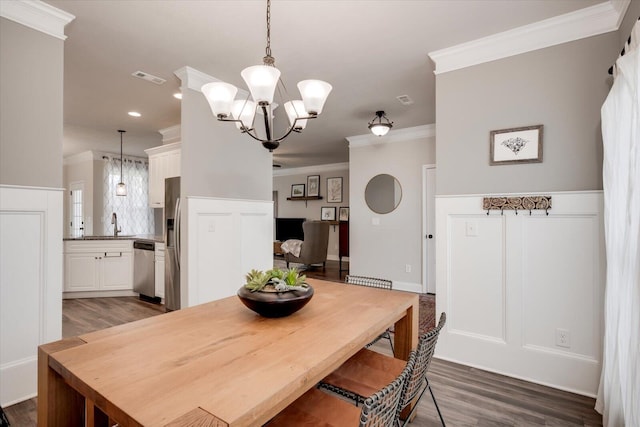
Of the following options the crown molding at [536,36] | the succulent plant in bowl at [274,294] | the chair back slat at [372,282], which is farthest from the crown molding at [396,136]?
the succulent plant in bowl at [274,294]

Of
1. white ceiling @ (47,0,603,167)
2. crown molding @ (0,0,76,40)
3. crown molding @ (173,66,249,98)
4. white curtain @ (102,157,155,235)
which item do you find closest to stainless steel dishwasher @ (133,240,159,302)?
white ceiling @ (47,0,603,167)

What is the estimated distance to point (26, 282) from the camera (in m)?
2.12

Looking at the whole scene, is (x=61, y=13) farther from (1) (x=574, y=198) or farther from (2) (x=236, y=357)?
(1) (x=574, y=198)

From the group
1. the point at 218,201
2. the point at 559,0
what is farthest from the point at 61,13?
the point at 559,0

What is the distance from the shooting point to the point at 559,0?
206cm

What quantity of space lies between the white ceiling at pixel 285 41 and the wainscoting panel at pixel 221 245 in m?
0.84

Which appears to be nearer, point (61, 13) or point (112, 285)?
point (61, 13)

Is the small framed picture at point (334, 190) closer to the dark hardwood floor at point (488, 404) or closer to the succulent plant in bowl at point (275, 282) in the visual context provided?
the dark hardwood floor at point (488, 404)

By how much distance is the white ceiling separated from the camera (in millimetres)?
2129

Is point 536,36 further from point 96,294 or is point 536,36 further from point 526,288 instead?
point 96,294

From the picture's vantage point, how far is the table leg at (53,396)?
110cm

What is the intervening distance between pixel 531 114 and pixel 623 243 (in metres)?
1.17

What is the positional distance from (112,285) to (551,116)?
572 cm

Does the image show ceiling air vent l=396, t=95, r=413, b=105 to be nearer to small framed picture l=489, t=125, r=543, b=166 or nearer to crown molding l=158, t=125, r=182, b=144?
small framed picture l=489, t=125, r=543, b=166
